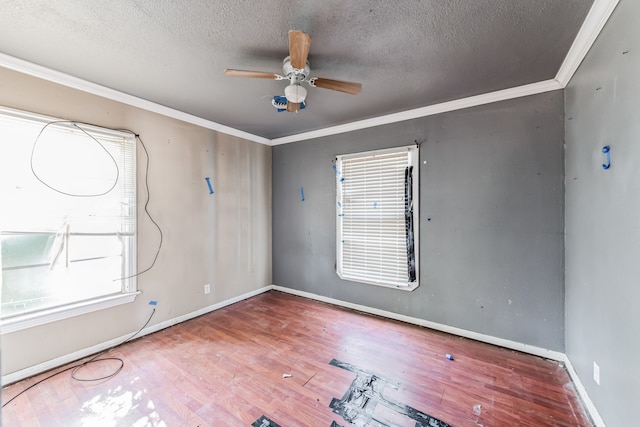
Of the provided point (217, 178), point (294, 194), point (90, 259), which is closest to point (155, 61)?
point (217, 178)

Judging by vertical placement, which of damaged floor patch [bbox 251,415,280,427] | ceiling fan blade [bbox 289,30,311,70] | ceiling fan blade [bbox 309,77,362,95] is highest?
ceiling fan blade [bbox 289,30,311,70]

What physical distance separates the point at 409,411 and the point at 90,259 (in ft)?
9.71

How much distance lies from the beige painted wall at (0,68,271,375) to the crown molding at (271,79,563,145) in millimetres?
1139

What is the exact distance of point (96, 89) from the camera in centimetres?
230

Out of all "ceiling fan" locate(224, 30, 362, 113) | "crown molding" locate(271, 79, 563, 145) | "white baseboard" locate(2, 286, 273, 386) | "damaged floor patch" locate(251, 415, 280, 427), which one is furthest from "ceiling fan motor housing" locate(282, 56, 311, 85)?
"white baseboard" locate(2, 286, 273, 386)

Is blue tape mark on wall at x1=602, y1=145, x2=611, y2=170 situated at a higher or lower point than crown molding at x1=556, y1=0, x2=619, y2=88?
lower

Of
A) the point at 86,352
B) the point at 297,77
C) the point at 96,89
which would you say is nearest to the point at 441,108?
the point at 297,77

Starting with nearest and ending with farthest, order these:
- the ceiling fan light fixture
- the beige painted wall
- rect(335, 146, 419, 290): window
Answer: the ceiling fan light fixture < the beige painted wall < rect(335, 146, 419, 290): window

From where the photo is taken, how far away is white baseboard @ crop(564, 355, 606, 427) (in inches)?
59.6

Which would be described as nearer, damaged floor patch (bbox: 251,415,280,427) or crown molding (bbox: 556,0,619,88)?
crown molding (bbox: 556,0,619,88)

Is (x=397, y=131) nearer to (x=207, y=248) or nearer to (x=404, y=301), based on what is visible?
(x=404, y=301)

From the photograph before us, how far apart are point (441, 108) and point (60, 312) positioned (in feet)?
13.5

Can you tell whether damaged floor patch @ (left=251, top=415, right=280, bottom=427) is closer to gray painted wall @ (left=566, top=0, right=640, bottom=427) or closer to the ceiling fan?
gray painted wall @ (left=566, top=0, right=640, bottom=427)

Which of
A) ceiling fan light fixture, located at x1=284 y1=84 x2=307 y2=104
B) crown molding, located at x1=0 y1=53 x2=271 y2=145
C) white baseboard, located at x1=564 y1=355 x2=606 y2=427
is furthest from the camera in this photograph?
crown molding, located at x1=0 y1=53 x2=271 y2=145
